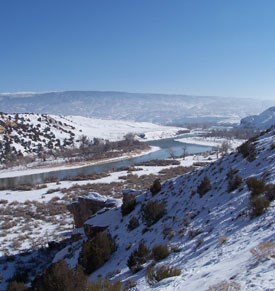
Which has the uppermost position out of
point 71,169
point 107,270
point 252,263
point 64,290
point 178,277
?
point 252,263

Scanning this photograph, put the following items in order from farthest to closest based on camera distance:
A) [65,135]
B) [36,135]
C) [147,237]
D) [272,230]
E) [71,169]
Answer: [65,135]
[36,135]
[71,169]
[147,237]
[272,230]

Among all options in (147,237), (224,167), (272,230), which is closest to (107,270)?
(147,237)

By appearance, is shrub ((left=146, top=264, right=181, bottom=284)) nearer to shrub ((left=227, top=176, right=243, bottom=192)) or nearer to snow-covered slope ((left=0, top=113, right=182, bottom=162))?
shrub ((left=227, top=176, right=243, bottom=192))

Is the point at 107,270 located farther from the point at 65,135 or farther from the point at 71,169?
the point at 65,135

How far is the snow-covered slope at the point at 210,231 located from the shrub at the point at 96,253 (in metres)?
0.22

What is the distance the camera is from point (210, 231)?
26.7 feet

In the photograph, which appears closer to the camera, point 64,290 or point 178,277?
point 178,277

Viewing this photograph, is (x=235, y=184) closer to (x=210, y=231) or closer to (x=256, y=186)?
(x=256, y=186)

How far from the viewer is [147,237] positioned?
10281 mm

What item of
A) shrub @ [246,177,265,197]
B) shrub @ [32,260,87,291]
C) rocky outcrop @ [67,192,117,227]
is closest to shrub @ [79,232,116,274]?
shrub @ [32,260,87,291]

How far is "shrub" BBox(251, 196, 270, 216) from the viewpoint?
25.1 ft

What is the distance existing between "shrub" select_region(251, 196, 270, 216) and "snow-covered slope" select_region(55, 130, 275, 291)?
67mm

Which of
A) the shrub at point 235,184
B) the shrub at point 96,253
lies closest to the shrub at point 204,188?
the shrub at point 235,184

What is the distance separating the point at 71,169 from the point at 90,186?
33.6 metres
